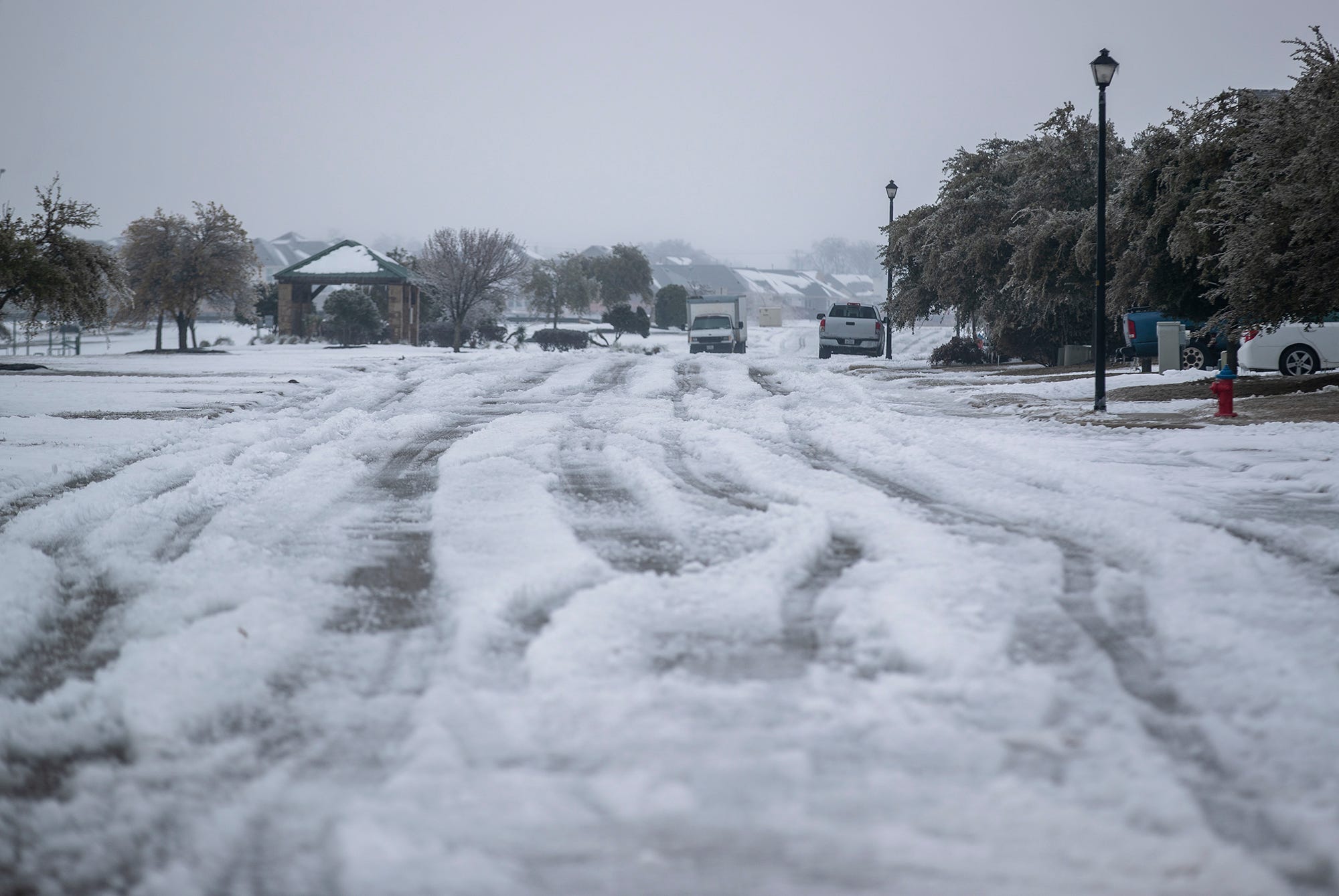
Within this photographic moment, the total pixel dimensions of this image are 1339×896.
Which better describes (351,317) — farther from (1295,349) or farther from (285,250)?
(285,250)

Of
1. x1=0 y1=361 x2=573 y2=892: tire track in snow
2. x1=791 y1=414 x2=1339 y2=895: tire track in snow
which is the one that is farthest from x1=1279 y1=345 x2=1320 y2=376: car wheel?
→ x1=0 y1=361 x2=573 y2=892: tire track in snow

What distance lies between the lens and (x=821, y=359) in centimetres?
3331

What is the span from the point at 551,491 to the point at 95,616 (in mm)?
3505

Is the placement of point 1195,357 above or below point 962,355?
below

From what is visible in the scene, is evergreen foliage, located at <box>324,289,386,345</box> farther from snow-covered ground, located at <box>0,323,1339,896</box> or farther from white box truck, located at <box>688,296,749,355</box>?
snow-covered ground, located at <box>0,323,1339,896</box>

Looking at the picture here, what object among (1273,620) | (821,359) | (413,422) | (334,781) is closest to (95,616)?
(334,781)

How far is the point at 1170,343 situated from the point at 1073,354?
6.44 metres

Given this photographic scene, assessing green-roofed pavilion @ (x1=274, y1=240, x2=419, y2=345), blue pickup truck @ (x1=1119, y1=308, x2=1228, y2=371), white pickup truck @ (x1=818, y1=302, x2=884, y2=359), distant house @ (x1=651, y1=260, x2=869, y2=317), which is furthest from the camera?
distant house @ (x1=651, y1=260, x2=869, y2=317)

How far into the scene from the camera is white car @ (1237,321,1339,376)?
18.0 meters

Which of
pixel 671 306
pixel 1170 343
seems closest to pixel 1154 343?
pixel 1170 343

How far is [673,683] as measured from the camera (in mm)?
3695

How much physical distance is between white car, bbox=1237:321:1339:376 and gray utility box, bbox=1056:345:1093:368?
20.1 feet

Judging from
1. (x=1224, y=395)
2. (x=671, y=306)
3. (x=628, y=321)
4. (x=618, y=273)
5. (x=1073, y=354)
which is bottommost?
(x=1224, y=395)

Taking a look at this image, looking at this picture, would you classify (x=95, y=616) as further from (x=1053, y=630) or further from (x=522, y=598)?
(x=1053, y=630)
